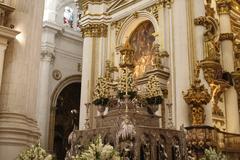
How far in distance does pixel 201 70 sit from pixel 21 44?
23.9ft

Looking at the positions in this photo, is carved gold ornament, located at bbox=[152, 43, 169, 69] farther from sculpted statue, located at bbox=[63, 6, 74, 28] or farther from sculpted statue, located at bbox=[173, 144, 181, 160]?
sculpted statue, located at bbox=[63, 6, 74, 28]

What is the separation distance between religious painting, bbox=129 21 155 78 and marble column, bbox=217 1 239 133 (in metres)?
2.80

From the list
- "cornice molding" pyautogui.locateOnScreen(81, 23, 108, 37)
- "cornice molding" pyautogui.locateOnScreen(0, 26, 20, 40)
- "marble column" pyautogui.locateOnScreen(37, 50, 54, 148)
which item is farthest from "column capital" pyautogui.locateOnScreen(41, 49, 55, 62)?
"cornice molding" pyautogui.locateOnScreen(0, 26, 20, 40)

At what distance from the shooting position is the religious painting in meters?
14.1

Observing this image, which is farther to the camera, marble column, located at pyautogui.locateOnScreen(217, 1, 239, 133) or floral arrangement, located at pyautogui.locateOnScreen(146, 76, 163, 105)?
marble column, located at pyautogui.locateOnScreen(217, 1, 239, 133)

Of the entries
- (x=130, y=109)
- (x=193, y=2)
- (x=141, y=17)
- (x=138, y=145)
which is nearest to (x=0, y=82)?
(x=138, y=145)

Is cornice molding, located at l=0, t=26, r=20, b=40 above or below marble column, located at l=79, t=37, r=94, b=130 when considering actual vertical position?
below

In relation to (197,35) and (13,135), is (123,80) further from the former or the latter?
(197,35)

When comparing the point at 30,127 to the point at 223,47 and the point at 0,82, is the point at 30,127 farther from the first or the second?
the point at 223,47

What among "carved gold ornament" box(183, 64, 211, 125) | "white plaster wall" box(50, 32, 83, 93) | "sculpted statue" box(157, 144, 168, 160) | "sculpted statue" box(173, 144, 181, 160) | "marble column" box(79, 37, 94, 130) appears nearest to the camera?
"sculpted statue" box(157, 144, 168, 160)

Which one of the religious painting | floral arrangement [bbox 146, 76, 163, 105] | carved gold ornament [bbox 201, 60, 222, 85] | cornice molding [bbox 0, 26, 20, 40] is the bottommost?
floral arrangement [bbox 146, 76, 163, 105]

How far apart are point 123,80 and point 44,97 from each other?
9762 mm

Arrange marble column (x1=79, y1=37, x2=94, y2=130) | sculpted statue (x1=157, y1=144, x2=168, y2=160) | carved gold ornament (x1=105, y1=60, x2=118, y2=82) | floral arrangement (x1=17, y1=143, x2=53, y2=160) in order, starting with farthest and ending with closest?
1. marble column (x1=79, y1=37, x2=94, y2=130)
2. carved gold ornament (x1=105, y1=60, x2=118, y2=82)
3. sculpted statue (x1=157, y1=144, x2=168, y2=160)
4. floral arrangement (x1=17, y1=143, x2=53, y2=160)

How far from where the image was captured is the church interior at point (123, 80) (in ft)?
19.9
